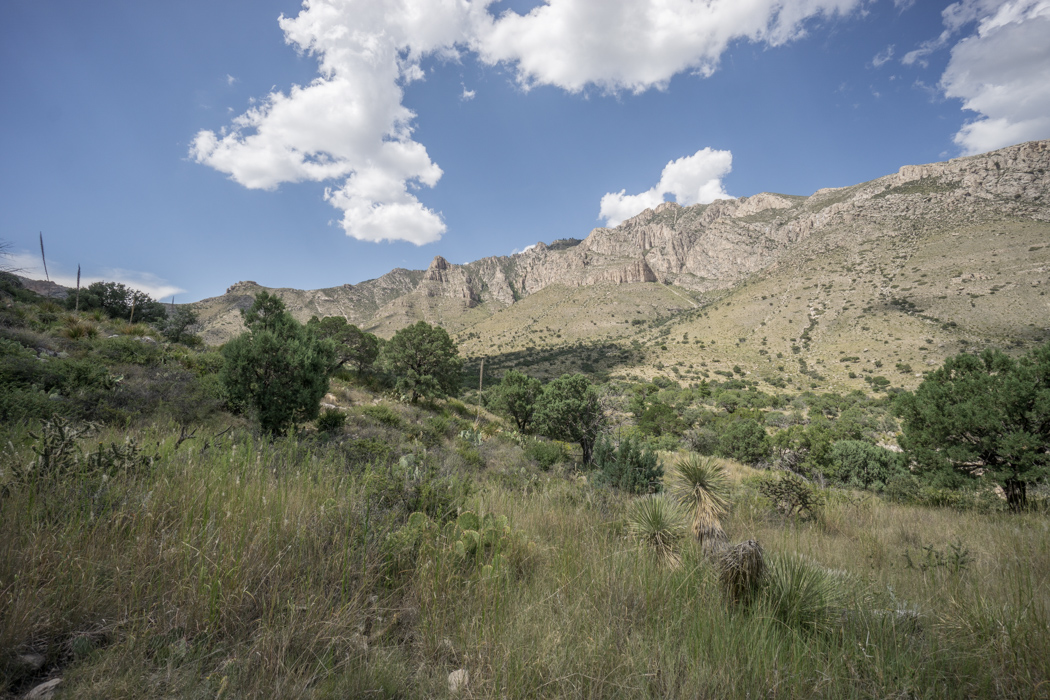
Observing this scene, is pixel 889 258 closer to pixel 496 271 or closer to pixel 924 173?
pixel 924 173

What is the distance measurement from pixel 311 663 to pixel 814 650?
2.58 meters

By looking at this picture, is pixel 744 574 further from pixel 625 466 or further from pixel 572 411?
pixel 572 411

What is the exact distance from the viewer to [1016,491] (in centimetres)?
864

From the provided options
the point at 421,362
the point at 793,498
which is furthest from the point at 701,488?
the point at 421,362

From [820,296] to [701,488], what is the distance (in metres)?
71.6

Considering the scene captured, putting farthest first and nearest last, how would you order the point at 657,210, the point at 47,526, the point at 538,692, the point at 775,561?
the point at 657,210, the point at 775,561, the point at 47,526, the point at 538,692

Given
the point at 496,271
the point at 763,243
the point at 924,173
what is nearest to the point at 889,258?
the point at 924,173

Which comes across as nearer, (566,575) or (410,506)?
(566,575)

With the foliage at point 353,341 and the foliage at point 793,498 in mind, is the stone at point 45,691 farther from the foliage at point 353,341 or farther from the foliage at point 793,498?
the foliage at point 353,341

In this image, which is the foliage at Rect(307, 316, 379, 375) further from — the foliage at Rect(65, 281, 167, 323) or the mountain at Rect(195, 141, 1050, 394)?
the mountain at Rect(195, 141, 1050, 394)

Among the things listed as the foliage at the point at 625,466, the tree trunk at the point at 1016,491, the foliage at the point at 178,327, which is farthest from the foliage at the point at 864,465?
the foliage at the point at 178,327

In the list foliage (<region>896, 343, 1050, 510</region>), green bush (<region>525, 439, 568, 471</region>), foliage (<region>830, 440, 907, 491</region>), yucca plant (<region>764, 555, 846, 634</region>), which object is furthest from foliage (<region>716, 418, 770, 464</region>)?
yucca plant (<region>764, 555, 846, 634</region>)

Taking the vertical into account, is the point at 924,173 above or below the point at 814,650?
above

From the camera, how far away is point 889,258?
194ft
